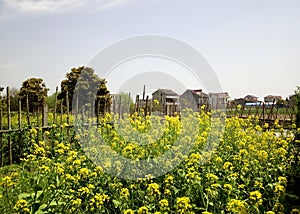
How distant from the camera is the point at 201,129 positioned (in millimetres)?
6996

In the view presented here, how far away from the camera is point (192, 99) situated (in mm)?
12258

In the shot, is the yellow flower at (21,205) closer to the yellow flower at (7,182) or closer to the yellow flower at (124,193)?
the yellow flower at (7,182)

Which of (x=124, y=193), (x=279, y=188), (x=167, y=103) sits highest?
(x=167, y=103)

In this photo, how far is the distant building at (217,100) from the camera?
12.1m

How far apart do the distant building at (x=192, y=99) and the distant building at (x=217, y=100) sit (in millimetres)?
284

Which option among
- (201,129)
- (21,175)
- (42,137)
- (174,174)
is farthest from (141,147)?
(42,137)

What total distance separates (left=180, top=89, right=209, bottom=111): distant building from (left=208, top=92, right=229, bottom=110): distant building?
0.93 feet

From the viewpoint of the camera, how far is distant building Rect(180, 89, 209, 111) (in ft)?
39.7

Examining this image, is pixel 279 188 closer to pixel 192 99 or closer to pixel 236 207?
pixel 236 207

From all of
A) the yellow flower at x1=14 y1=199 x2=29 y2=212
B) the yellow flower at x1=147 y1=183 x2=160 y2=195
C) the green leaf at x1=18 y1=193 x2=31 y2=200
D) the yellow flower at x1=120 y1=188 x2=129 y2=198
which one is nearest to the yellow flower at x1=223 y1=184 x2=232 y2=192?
the yellow flower at x1=147 y1=183 x2=160 y2=195

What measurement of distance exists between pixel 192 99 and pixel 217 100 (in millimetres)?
1223

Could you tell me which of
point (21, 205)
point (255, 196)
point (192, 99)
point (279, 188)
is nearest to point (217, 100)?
point (192, 99)

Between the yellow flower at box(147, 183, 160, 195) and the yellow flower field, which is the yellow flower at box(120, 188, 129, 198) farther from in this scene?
the yellow flower at box(147, 183, 160, 195)

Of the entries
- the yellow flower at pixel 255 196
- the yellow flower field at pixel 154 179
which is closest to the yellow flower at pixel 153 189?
the yellow flower field at pixel 154 179
